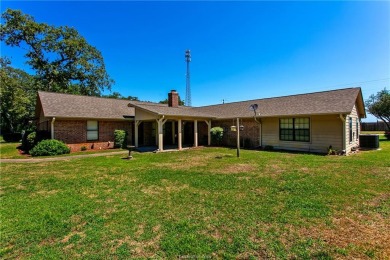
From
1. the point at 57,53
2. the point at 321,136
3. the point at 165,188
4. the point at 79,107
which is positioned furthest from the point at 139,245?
the point at 57,53

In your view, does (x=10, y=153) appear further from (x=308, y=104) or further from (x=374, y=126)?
(x=374, y=126)

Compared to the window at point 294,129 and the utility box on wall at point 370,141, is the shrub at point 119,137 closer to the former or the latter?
the window at point 294,129

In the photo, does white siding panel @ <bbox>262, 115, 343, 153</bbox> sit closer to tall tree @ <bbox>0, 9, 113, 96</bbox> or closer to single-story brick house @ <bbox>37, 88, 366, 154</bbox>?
single-story brick house @ <bbox>37, 88, 366, 154</bbox>

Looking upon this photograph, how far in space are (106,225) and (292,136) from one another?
42.3 ft

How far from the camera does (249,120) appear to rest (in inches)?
615

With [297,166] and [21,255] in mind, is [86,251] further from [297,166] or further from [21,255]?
[297,166]

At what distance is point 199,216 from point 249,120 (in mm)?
12687

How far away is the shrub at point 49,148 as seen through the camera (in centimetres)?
1215

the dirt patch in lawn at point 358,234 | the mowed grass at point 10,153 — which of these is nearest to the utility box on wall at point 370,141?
the dirt patch in lawn at point 358,234

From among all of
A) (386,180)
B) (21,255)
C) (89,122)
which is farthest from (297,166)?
(89,122)

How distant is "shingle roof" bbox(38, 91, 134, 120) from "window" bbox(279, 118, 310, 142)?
39.9ft

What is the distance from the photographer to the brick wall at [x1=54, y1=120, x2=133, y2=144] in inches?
545

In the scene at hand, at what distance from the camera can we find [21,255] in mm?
2791

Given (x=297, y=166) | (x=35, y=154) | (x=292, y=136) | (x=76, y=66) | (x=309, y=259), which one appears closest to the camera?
(x=309, y=259)
